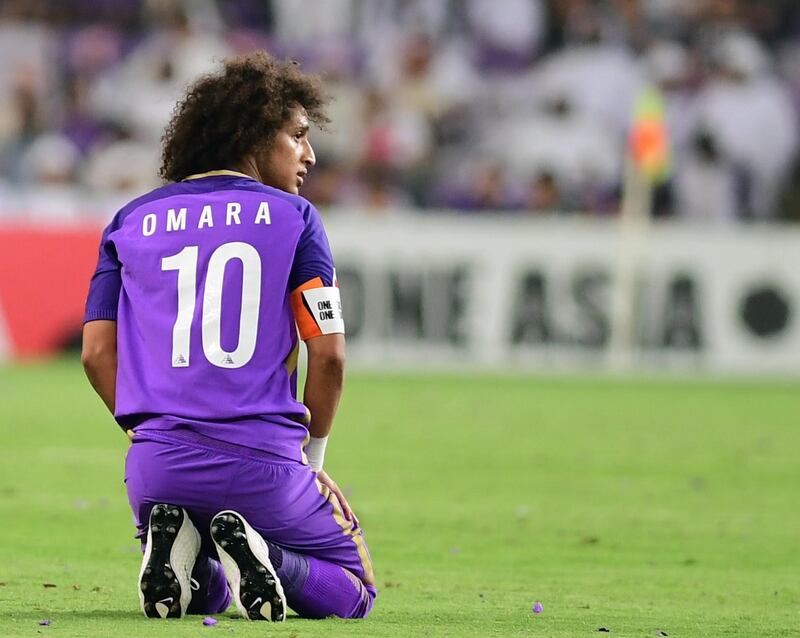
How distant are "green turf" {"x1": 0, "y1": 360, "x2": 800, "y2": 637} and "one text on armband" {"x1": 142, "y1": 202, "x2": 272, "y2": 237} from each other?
1.19m

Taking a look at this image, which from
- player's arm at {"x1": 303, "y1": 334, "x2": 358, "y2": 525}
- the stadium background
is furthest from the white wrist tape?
the stadium background

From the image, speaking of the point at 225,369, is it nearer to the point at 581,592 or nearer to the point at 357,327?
the point at 581,592

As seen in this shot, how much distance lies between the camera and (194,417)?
5273 mm

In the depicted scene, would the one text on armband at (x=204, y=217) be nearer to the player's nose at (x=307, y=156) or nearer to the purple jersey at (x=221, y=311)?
the purple jersey at (x=221, y=311)

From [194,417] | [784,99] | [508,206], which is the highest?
[784,99]

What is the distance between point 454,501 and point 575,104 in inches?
633

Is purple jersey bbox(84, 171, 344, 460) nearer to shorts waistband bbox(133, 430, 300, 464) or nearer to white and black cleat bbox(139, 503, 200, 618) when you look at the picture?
shorts waistband bbox(133, 430, 300, 464)

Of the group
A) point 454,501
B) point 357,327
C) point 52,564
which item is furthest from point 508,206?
point 52,564

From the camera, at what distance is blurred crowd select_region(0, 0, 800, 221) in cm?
2417

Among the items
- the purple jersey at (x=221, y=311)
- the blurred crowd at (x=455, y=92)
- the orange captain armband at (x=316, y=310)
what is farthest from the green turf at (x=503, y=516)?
the blurred crowd at (x=455, y=92)

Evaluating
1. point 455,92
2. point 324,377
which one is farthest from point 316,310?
point 455,92

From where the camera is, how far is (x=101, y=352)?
18.0 feet

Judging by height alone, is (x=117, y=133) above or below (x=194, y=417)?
above

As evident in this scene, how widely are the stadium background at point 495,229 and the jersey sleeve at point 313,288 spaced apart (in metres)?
4.20
